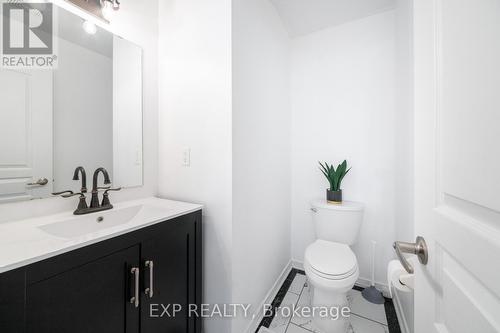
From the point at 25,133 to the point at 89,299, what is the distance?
0.78 metres

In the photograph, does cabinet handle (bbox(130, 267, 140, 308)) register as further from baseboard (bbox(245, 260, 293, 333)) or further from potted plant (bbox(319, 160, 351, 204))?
potted plant (bbox(319, 160, 351, 204))

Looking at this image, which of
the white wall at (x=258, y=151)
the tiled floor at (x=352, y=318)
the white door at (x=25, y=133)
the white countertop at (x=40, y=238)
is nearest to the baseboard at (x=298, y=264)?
the white wall at (x=258, y=151)

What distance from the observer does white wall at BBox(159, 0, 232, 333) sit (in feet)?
3.57

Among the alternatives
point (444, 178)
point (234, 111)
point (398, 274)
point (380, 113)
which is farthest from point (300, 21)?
point (398, 274)

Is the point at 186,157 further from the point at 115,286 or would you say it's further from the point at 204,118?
the point at 115,286

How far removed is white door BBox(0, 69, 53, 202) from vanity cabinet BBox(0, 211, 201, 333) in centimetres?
51

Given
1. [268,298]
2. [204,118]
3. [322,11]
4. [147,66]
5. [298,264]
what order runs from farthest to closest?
[298,264]
[322,11]
[268,298]
[147,66]
[204,118]

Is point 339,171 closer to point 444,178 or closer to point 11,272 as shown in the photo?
point 444,178

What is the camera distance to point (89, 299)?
25.7 inches

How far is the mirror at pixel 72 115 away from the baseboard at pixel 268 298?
1.19 metres

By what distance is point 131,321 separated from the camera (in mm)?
771

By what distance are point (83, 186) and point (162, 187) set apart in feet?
1.53

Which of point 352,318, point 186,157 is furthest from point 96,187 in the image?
point 352,318

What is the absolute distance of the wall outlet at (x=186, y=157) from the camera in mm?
1230
